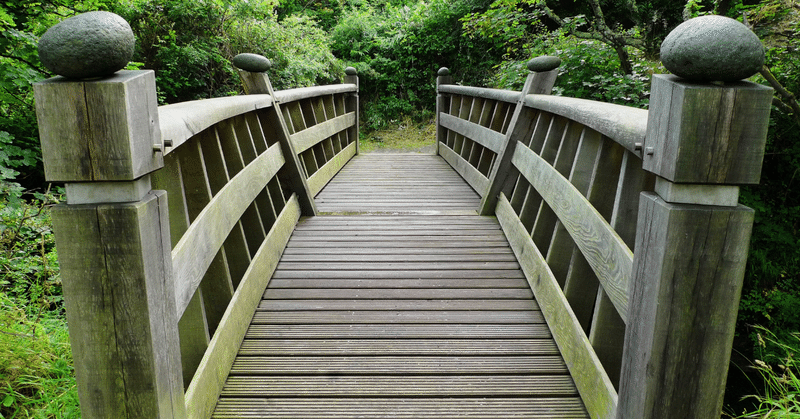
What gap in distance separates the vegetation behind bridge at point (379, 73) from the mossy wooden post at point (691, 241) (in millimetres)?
1952

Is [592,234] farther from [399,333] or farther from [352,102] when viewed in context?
[352,102]

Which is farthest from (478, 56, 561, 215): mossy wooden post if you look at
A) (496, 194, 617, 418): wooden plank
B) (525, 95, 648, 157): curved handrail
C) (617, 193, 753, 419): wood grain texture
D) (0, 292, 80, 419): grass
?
(0, 292, 80, 419): grass

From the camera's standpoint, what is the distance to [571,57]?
21.7 feet

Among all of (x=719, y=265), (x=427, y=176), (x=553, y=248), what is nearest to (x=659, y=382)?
(x=719, y=265)

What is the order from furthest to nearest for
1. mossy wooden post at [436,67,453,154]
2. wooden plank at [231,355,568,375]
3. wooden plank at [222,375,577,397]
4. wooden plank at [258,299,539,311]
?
mossy wooden post at [436,67,453,154], wooden plank at [258,299,539,311], wooden plank at [231,355,568,375], wooden plank at [222,375,577,397]

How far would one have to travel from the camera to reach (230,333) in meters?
2.04

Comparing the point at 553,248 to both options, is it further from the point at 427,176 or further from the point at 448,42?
the point at 448,42

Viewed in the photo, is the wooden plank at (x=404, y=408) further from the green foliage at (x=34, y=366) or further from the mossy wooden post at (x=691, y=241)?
the green foliage at (x=34, y=366)

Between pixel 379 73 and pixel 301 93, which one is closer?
pixel 301 93

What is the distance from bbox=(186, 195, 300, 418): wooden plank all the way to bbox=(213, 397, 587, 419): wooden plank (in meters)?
0.10

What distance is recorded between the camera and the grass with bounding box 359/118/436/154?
11489mm

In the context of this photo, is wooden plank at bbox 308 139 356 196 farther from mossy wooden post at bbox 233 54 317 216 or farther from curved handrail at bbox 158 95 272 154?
curved handrail at bbox 158 95 272 154

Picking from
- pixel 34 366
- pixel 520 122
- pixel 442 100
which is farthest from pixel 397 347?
pixel 442 100

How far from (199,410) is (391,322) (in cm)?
96
